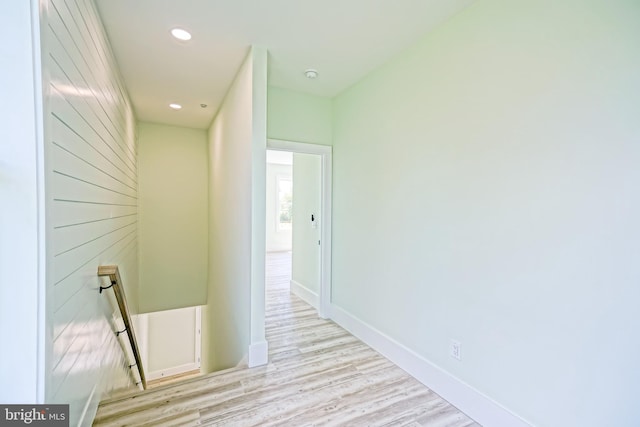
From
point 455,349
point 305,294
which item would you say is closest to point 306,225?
point 305,294

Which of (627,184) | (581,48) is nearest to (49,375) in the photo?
(627,184)

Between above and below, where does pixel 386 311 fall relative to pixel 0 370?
below

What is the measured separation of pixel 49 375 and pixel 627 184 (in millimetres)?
2696

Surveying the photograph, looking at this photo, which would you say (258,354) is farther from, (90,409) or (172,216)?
(172,216)

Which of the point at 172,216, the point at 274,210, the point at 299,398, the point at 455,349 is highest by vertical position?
the point at 274,210

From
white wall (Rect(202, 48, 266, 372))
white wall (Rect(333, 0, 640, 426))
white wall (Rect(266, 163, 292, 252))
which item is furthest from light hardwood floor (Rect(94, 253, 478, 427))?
white wall (Rect(266, 163, 292, 252))

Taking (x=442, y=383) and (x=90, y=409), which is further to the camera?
(x=442, y=383)

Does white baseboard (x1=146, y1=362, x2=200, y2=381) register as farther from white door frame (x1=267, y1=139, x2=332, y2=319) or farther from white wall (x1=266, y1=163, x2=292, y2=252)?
white door frame (x1=267, y1=139, x2=332, y2=319)

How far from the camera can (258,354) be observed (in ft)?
8.21

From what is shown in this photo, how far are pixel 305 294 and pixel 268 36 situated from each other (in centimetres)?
345

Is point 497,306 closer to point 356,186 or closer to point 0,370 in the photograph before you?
point 356,186

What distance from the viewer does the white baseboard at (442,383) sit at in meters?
1.76

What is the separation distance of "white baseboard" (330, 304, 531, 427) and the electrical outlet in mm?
156

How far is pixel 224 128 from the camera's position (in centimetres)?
→ 382
